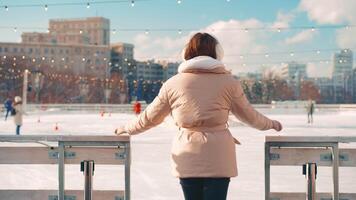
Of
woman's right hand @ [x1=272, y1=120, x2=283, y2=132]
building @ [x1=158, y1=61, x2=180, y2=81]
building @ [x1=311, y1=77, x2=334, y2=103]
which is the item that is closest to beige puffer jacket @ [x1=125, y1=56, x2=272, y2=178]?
woman's right hand @ [x1=272, y1=120, x2=283, y2=132]

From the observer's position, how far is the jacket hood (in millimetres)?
2887

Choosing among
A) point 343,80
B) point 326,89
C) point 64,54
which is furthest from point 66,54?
point 326,89

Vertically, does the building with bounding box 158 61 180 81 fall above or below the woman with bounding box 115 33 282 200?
above

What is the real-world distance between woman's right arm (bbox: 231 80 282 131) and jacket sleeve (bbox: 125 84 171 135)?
381 millimetres

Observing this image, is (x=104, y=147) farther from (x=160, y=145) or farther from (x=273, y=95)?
(x=273, y=95)

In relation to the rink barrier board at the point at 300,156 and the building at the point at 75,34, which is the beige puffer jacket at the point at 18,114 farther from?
the building at the point at 75,34

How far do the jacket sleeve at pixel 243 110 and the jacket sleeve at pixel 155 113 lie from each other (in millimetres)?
382

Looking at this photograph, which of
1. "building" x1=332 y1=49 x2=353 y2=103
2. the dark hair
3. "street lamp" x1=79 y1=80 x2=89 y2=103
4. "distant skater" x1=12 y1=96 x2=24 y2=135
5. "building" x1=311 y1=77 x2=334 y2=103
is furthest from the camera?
"building" x1=311 y1=77 x2=334 y2=103

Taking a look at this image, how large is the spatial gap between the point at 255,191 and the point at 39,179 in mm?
3136

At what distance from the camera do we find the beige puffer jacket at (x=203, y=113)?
112 inches

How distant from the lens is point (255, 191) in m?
6.32

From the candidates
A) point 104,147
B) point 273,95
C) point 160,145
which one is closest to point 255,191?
point 104,147

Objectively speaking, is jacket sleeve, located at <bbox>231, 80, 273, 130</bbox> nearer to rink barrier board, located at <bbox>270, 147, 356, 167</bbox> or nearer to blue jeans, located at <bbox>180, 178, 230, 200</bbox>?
blue jeans, located at <bbox>180, 178, 230, 200</bbox>

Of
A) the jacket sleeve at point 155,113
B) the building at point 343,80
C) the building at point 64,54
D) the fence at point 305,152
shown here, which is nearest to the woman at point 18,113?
the fence at point 305,152
